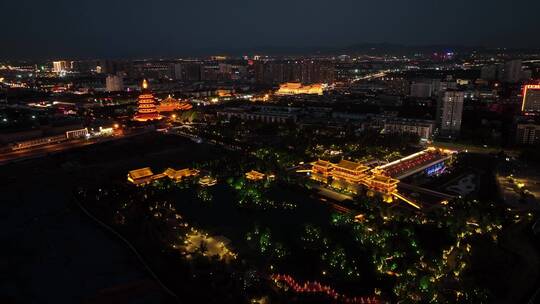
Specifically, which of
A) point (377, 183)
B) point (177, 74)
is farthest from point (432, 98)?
point (177, 74)

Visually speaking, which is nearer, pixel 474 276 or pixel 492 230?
pixel 474 276

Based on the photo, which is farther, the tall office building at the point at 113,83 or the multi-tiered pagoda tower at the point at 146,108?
the tall office building at the point at 113,83

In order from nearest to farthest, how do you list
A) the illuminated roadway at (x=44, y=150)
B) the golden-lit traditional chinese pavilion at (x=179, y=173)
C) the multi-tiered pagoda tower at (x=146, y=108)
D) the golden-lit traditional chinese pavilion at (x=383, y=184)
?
1. the golden-lit traditional chinese pavilion at (x=383, y=184)
2. the golden-lit traditional chinese pavilion at (x=179, y=173)
3. the illuminated roadway at (x=44, y=150)
4. the multi-tiered pagoda tower at (x=146, y=108)

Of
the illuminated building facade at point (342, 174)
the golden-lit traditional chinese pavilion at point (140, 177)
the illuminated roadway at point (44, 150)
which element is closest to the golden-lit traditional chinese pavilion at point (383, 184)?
the illuminated building facade at point (342, 174)

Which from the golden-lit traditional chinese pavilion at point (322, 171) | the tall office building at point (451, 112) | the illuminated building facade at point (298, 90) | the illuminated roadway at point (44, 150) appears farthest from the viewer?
the illuminated building facade at point (298, 90)

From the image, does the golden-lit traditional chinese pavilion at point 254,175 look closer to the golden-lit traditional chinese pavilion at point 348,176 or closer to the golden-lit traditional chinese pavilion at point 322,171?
the golden-lit traditional chinese pavilion at point 322,171

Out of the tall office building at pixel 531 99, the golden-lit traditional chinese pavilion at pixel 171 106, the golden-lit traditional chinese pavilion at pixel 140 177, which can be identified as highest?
the tall office building at pixel 531 99

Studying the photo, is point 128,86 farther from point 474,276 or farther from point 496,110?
point 474,276

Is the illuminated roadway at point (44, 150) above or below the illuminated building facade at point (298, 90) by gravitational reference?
below
